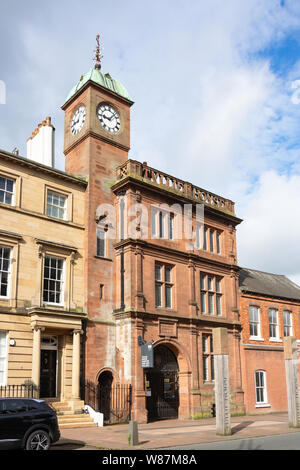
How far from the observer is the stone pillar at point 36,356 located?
2034cm

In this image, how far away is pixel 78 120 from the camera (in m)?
28.6

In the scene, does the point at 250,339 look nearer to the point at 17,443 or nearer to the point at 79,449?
the point at 79,449

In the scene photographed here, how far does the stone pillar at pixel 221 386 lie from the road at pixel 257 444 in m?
1.14

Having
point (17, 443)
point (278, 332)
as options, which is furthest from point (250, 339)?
point (17, 443)

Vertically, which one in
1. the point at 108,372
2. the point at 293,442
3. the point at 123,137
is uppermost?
the point at 123,137

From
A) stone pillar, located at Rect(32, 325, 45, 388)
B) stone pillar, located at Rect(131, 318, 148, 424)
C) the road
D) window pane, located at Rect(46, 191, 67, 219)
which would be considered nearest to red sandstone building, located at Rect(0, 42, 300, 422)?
stone pillar, located at Rect(131, 318, 148, 424)

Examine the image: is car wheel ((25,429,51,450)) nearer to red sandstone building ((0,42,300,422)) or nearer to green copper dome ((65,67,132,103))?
red sandstone building ((0,42,300,422))

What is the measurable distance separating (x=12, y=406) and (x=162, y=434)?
23.9 feet

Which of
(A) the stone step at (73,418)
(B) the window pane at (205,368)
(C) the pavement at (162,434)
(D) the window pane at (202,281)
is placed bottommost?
(C) the pavement at (162,434)

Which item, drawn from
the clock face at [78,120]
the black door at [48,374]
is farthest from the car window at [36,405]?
the clock face at [78,120]

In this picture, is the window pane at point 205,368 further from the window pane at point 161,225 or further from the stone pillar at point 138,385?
the window pane at point 161,225

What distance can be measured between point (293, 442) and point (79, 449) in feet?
23.2

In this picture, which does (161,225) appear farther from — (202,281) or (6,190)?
A: (6,190)

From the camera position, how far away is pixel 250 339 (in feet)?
100
